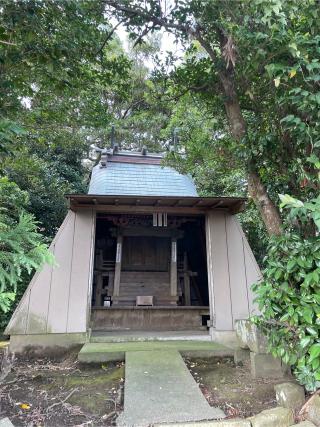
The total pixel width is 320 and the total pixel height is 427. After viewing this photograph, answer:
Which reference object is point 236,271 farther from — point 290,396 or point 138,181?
point 138,181

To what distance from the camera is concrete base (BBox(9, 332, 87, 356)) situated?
3.87 m

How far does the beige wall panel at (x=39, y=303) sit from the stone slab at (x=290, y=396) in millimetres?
3021

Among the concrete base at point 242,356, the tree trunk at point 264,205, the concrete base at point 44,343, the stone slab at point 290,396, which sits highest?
the tree trunk at point 264,205

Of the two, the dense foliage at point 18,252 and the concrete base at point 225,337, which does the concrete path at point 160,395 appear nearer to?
Answer: the concrete base at point 225,337

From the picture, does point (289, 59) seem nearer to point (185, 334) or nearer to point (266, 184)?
point (266, 184)

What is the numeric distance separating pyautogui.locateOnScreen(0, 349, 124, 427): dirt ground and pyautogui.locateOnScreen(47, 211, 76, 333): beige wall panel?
1.59 ft

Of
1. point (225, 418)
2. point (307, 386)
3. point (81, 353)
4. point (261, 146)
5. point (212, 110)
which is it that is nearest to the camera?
point (225, 418)

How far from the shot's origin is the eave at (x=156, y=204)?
4387 mm

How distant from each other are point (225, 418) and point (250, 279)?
2.61m

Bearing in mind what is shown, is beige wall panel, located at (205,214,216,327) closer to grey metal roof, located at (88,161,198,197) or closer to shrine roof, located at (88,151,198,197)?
shrine roof, located at (88,151,198,197)

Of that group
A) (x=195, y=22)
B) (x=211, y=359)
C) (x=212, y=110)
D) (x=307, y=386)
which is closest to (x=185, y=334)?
(x=211, y=359)

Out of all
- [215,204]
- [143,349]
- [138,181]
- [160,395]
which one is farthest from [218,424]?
[138,181]

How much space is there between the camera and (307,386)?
7.59 ft

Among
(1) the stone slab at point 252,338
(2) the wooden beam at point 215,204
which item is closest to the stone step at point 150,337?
(1) the stone slab at point 252,338
